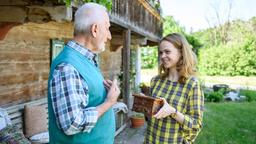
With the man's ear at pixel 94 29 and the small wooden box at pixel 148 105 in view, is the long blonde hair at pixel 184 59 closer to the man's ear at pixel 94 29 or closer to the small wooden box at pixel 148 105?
the small wooden box at pixel 148 105

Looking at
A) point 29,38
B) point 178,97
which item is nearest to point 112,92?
point 178,97

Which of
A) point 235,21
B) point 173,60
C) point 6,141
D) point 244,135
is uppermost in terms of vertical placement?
point 235,21

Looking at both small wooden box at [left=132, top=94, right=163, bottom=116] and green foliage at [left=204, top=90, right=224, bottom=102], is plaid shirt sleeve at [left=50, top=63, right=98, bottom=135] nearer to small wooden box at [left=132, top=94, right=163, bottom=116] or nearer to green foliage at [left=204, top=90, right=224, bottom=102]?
small wooden box at [left=132, top=94, right=163, bottom=116]

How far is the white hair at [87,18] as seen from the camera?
2.23m

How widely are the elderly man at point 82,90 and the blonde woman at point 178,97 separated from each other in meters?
0.71

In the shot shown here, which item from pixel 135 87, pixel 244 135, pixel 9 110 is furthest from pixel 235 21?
pixel 9 110

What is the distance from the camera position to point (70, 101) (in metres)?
2.04

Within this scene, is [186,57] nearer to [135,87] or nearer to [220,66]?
[135,87]

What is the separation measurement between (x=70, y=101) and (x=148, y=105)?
93 cm

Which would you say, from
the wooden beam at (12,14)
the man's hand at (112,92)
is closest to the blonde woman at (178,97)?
the man's hand at (112,92)

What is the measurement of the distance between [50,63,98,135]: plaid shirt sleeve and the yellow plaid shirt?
1.05m

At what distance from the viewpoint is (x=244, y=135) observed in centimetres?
986

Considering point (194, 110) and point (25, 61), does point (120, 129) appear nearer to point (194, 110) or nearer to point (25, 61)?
point (25, 61)

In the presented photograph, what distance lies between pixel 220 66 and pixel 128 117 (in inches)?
876
